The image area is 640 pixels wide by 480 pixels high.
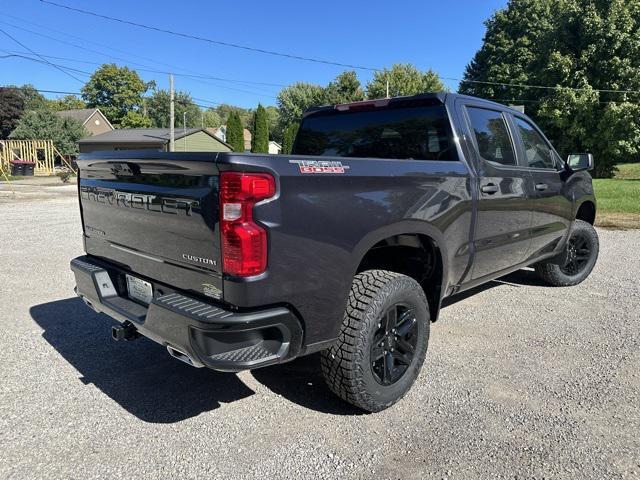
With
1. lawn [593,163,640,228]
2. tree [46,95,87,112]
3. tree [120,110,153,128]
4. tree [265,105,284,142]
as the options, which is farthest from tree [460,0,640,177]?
tree [46,95,87,112]

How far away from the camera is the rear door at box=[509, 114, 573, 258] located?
444 cm

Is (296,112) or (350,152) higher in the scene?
(296,112)

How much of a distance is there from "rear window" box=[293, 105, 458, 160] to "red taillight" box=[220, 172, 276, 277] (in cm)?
183

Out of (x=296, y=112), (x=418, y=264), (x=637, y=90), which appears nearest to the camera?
(x=418, y=264)

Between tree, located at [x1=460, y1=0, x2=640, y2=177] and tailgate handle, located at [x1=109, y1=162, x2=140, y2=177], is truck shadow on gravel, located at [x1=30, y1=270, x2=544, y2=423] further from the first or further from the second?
tree, located at [x1=460, y1=0, x2=640, y2=177]

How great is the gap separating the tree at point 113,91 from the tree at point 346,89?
34.3 meters

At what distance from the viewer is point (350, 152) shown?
163 inches

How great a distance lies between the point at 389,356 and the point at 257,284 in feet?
3.83

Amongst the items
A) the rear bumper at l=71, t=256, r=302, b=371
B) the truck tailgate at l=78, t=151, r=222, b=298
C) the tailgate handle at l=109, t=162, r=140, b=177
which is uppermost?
the tailgate handle at l=109, t=162, r=140, b=177

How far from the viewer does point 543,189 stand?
180 inches

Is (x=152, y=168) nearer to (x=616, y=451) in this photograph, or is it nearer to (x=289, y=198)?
(x=289, y=198)

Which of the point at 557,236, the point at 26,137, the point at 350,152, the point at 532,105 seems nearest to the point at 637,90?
the point at 532,105

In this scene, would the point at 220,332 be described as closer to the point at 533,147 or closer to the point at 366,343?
the point at 366,343

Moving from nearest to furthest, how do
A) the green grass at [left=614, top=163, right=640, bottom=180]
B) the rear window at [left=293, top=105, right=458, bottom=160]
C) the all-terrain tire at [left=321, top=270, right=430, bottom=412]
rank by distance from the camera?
the all-terrain tire at [left=321, top=270, right=430, bottom=412] < the rear window at [left=293, top=105, right=458, bottom=160] < the green grass at [left=614, top=163, right=640, bottom=180]
